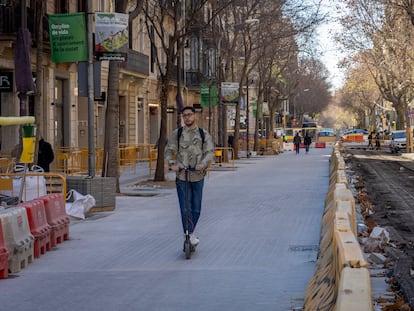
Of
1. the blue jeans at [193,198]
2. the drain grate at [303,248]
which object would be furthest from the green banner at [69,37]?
the drain grate at [303,248]

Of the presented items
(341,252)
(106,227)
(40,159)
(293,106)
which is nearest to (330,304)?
(341,252)

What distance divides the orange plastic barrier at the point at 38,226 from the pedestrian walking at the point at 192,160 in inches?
72.6

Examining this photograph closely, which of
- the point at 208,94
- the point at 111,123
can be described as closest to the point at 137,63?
the point at 208,94

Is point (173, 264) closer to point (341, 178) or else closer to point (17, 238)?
point (17, 238)

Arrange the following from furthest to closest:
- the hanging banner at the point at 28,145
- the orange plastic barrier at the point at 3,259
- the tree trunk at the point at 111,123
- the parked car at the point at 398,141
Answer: the parked car at the point at 398,141, the tree trunk at the point at 111,123, the hanging banner at the point at 28,145, the orange plastic barrier at the point at 3,259

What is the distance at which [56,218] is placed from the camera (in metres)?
12.5

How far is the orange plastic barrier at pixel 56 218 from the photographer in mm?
12164

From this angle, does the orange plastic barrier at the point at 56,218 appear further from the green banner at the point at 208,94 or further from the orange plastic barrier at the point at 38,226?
the green banner at the point at 208,94

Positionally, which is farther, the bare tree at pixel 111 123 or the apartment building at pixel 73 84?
the apartment building at pixel 73 84

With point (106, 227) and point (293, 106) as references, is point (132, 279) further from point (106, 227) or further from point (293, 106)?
point (293, 106)

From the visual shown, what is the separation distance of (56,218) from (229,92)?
102 ft

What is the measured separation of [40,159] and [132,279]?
43.0ft

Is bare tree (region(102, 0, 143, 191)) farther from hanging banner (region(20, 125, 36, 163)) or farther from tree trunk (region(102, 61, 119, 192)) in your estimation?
hanging banner (region(20, 125, 36, 163))

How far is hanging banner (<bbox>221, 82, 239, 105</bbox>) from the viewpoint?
42.9 metres
